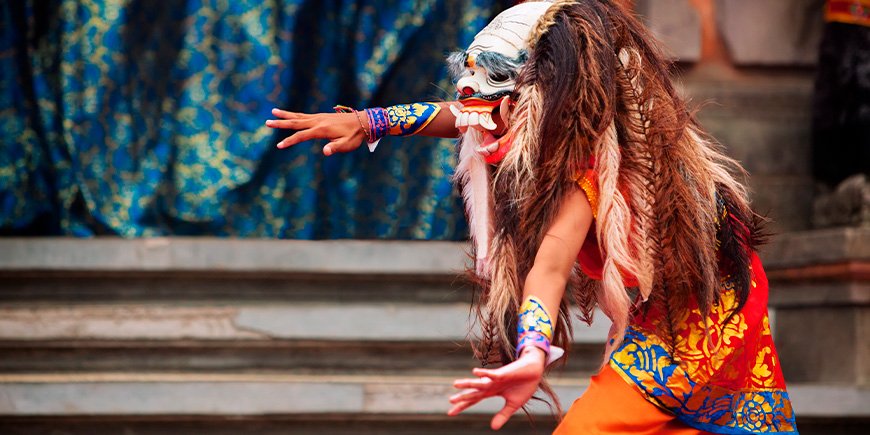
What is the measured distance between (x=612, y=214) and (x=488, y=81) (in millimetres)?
418

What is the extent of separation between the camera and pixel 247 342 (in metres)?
4.85

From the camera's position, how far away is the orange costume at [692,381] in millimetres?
2480

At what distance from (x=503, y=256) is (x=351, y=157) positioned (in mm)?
2850

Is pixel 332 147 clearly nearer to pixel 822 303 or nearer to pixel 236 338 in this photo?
pixel 236 338

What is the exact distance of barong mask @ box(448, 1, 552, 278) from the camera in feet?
8.18

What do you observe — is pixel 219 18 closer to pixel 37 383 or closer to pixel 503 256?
pixel 37 383

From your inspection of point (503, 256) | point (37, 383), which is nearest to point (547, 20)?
point (503, 256)

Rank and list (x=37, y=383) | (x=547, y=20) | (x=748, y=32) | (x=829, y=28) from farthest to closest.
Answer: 1. (x=748, y=32)
2. (x=829, y=28)
3. (x=37, y=383)
4. (x=547, y=20)

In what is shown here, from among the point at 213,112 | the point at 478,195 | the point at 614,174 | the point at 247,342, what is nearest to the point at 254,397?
the point at 247,342

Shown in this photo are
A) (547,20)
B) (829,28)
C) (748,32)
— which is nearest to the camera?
(547,20)

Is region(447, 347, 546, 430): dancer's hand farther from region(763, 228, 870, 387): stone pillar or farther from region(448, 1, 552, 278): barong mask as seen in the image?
region(763, 228, 870, 387): stone pillar

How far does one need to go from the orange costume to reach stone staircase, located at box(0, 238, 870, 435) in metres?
2.13

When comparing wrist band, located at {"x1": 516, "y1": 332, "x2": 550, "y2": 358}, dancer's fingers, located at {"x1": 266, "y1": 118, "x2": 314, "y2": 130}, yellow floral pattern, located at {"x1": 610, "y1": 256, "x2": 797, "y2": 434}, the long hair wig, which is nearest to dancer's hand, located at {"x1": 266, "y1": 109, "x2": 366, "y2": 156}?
dancer's fingers, located at {"x1": 266, "y1": 118, "x2": 314, "y2": 130}

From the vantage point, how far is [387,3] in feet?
17.3
